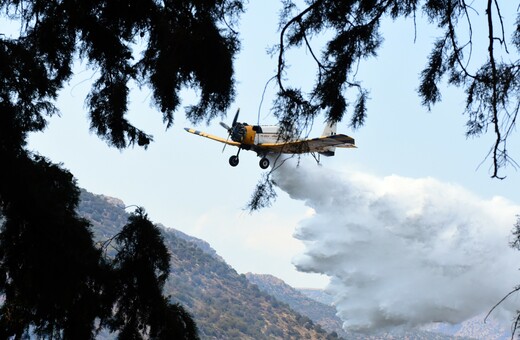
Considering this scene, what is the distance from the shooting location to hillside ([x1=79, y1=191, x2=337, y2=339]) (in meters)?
147

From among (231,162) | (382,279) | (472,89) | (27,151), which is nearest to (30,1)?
(27,151)

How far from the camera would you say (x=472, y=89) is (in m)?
4.27

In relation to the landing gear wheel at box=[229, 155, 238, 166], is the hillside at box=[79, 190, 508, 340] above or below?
above

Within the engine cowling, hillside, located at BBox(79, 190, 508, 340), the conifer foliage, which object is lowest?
the conifer foliage

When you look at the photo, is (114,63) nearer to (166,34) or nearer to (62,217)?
(166,34)

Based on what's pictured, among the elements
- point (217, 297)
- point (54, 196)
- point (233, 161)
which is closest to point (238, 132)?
point (233, 161)

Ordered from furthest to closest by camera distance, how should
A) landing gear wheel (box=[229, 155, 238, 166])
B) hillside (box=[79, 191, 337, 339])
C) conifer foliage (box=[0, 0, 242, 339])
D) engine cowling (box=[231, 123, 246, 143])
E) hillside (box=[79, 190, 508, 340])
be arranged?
hillside (box=[79, 191, 337, 339]) < hillside (box=[79, 190, 508, 340]) < engine cowling (box=[231, 123, 246, 143]) < landing gear wheel (box=[229, 155, 238, 166]) < conifer foliage (box=[0, 0, 242, 339])

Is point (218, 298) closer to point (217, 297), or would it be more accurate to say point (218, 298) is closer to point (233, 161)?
point (217, 297)

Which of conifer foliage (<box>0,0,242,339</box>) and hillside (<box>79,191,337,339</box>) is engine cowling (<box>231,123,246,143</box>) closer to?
conifer foliage (<box>0,0,242,339</box>)

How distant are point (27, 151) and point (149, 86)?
1244 mm

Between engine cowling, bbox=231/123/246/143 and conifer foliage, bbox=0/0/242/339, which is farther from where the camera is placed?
engine cowling, bbox=231/123/246/143

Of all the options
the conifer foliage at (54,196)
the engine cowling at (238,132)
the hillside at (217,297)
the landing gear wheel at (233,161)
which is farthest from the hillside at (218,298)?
the conifer foliage at (54,196)

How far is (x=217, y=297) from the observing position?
560ft

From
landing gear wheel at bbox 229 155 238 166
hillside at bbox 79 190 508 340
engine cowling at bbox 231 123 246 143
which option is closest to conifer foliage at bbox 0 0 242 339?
landing gear wheel at bbox 229 155 238 166
